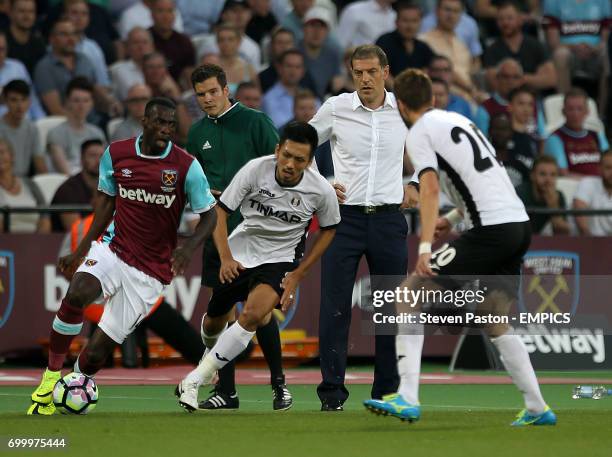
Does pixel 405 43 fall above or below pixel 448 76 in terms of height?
above

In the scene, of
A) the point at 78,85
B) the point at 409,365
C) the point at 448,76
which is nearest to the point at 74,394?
the point at 409,365

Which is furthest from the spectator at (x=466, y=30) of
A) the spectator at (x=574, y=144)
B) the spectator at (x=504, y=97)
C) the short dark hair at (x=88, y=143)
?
the short dark hair at (x=88, y=143)

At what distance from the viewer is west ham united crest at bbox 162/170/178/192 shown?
985 cm

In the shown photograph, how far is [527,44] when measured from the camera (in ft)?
63.9

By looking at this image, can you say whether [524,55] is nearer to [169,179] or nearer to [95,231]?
[169,179]

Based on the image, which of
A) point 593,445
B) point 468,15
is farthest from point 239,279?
point 468,15

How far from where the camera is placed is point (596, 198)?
16.2 meters

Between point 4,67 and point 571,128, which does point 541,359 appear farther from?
point 4,67

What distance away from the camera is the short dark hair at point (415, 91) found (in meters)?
8.75

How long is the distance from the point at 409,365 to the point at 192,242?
2005 millimetres

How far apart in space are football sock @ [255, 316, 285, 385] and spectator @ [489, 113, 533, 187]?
20.6 feet

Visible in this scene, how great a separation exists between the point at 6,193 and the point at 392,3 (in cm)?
702

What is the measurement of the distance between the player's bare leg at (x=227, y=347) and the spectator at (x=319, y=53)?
8.97 metres

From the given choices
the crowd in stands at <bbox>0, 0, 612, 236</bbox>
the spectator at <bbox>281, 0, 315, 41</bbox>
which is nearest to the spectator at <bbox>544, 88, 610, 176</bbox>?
the crowd in stands at <bbox>0, 0, 612, 236</bbox>
